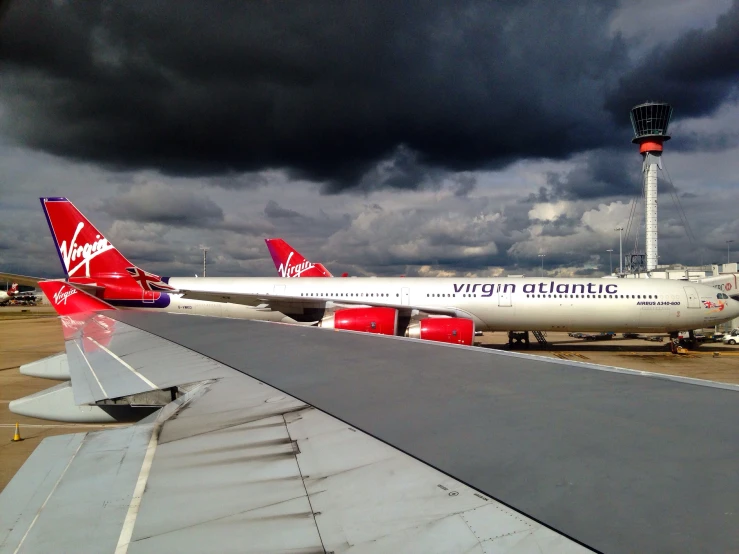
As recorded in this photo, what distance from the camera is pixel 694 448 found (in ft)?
6.70

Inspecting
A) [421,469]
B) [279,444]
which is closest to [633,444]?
[421,469]

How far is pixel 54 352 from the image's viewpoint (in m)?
22.6

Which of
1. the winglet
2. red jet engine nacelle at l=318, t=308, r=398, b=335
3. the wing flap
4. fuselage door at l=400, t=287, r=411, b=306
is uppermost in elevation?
fuselage door at l=400, t=287, r=411, b=306

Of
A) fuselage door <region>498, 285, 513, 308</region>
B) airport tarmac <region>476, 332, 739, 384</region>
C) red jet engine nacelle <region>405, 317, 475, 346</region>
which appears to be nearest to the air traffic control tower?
airport tarmac <region>476, 332, 739, 384</region>

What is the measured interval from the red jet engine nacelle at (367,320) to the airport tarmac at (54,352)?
6664 millimetres

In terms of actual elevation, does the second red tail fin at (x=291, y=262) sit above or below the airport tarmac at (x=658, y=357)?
above

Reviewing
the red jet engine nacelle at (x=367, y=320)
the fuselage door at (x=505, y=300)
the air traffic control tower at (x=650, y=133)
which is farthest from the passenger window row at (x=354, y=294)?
the air traffic control tower at (x=650, y=133)

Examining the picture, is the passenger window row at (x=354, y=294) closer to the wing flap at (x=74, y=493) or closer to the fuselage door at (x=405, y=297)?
the fuselage door at (x=405, y=297)

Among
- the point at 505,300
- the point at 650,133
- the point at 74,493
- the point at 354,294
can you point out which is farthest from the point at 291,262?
the point at 650,133

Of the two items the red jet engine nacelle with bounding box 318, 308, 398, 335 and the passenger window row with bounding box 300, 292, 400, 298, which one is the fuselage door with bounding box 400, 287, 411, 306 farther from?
the red jet engine nacelle with bounding box 318, 308, 398, 335

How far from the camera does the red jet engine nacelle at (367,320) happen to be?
52.0ft

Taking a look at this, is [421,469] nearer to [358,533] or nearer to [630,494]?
[358,533]

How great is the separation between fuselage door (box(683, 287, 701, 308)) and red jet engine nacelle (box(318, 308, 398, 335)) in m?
15.2

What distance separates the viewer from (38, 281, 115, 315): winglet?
33.3ft
